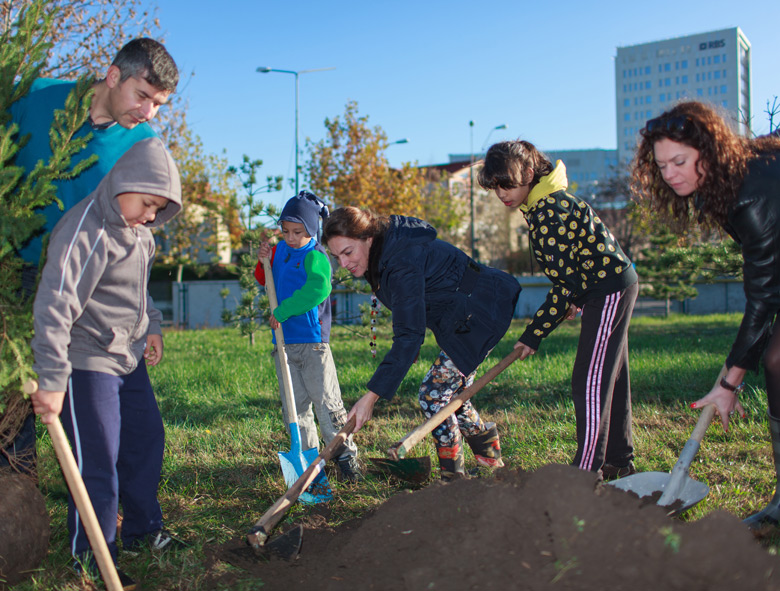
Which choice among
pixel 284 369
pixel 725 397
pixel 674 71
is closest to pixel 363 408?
pixel 284 369

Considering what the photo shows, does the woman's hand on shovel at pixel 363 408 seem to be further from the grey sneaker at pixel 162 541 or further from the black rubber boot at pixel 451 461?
the grey sneaker at pixel 162 541

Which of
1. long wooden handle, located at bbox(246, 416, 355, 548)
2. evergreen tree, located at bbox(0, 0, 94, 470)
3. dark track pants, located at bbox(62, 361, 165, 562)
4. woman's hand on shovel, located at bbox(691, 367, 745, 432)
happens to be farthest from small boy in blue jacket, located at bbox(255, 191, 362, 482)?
woman's hand on shovel, located at bbox(691, 367, 745, 432)

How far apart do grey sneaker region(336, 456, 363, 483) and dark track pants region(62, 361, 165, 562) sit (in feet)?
3.93

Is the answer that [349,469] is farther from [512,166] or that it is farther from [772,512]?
[772,512]

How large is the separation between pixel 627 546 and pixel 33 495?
230 centimetres

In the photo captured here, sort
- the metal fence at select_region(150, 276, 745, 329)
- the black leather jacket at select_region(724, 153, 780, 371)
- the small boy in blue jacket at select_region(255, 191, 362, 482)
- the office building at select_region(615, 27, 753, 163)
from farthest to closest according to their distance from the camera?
the office building at select_region(615, 27, 753, 163), the metal fence at select_region(150, 276, 745, 329), the small boy in blue jacket at select_region(255, 191, 362, 482), the black leather jacket at select_region(724, 153, 780, 371)

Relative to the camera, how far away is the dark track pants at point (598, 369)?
3.19 metres

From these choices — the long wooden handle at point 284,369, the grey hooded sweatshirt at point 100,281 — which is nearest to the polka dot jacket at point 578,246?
Answer: the long wooden handle at point 284,369

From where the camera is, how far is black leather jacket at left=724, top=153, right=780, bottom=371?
2576mm

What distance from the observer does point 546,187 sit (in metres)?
3.23

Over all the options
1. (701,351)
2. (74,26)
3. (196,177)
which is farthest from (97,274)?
(196,177)

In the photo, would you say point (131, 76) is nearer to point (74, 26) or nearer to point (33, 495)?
point (33, 495)

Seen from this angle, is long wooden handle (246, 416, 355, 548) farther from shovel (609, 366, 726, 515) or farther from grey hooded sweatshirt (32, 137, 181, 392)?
shovel (609, 366, 726, 515)

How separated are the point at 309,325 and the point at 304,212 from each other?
69cm
